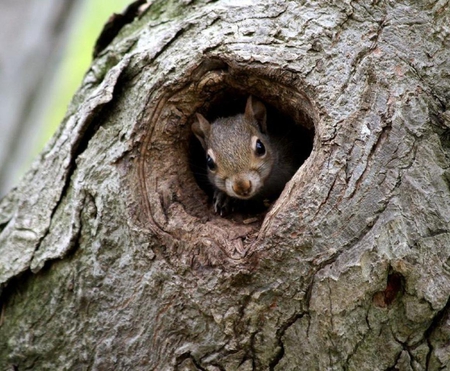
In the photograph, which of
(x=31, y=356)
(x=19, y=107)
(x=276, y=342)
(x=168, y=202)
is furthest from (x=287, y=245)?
(x=19, y=107)

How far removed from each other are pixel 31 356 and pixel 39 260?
0.42 m

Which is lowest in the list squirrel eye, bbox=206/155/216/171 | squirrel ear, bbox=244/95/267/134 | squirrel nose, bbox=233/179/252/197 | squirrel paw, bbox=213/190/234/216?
squirrel paw, bbox=213/190/234/216

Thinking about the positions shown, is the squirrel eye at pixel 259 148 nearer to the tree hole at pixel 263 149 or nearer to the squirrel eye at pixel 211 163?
the tree hole at pixel 263 149

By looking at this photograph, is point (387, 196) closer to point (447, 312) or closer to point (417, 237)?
point (417, 237)

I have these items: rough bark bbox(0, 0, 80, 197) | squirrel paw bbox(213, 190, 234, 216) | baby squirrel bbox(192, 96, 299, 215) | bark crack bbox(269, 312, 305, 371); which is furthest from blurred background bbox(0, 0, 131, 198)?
bark crack bbox(269, 312, 305, 371)

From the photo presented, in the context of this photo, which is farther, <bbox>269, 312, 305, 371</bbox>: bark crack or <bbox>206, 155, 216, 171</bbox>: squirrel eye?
<bbox>206, 155, 216, 171</bbox>: squirrel eye

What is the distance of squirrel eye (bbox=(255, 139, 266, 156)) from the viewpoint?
3421 mm

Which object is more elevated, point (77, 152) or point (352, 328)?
point (352, 328)

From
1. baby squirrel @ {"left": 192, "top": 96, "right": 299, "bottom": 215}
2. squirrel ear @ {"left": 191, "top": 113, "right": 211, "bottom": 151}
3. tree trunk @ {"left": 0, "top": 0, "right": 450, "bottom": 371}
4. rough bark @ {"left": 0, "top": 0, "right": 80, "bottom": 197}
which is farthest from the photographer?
rough bark @ {"left": 0, "top": 0, "right": 80, "bottom": 197}

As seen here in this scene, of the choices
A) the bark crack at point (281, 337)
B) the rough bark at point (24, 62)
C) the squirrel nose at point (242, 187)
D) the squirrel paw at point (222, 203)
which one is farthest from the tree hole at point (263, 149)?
the rough bark at point (24, 62)

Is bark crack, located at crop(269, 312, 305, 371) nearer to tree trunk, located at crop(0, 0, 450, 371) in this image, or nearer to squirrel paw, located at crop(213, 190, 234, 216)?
tree trunk, located at crop(0, 0, 450, 371)

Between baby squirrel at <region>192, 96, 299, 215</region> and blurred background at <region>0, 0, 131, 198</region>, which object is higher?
baby squirrel at <region>192, 96, 299, 215</region>

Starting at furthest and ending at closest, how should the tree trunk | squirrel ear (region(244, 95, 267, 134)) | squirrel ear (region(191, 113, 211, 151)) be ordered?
squirrel ear (region(244, 95, 267, 134))
squirrel ear (region(191, 113, 211, 151))
the tree trunk

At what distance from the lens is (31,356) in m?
2.78
